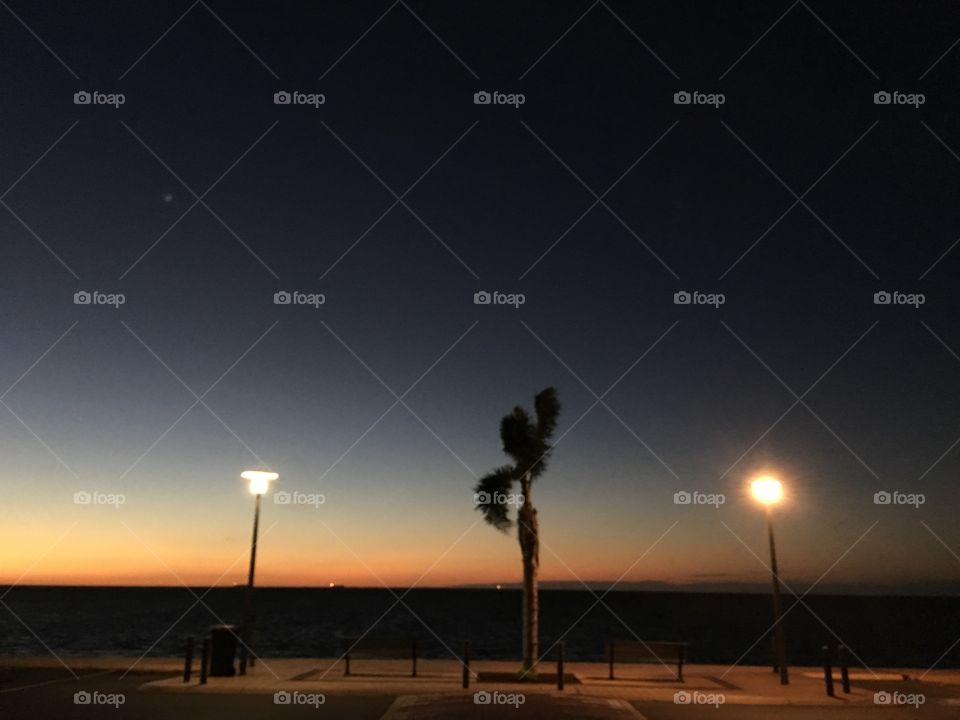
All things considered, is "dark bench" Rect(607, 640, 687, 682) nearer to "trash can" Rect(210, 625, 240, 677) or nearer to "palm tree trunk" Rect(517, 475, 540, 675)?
"palm tree trunk" Rect(517, 475, 540, 675)

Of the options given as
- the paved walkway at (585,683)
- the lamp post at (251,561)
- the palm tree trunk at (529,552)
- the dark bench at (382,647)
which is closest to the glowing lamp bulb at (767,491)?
the paved walkway at (585,683)

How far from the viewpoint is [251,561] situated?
16922 mm

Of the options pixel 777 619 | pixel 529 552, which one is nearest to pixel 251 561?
pixel 529 552

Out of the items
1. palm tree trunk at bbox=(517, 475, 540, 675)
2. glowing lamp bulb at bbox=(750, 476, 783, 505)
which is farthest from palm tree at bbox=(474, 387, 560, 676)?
glowing lamp bulb at bbox=(750, 476, 783, 505)

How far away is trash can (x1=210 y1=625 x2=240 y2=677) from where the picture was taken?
15.6 metres

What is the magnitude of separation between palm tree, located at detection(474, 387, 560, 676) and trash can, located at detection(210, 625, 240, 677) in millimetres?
6153

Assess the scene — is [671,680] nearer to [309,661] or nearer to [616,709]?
[616,709]

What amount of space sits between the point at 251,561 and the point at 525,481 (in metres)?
6.73

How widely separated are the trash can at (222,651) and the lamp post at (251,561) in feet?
1.21

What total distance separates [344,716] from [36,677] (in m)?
9.02

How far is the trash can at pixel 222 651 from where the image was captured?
51.2ft

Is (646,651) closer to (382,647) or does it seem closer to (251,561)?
(382,647)

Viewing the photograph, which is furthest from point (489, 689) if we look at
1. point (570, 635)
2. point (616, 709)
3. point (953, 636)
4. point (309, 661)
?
point (953, 636)

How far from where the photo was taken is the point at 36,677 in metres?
15.9
